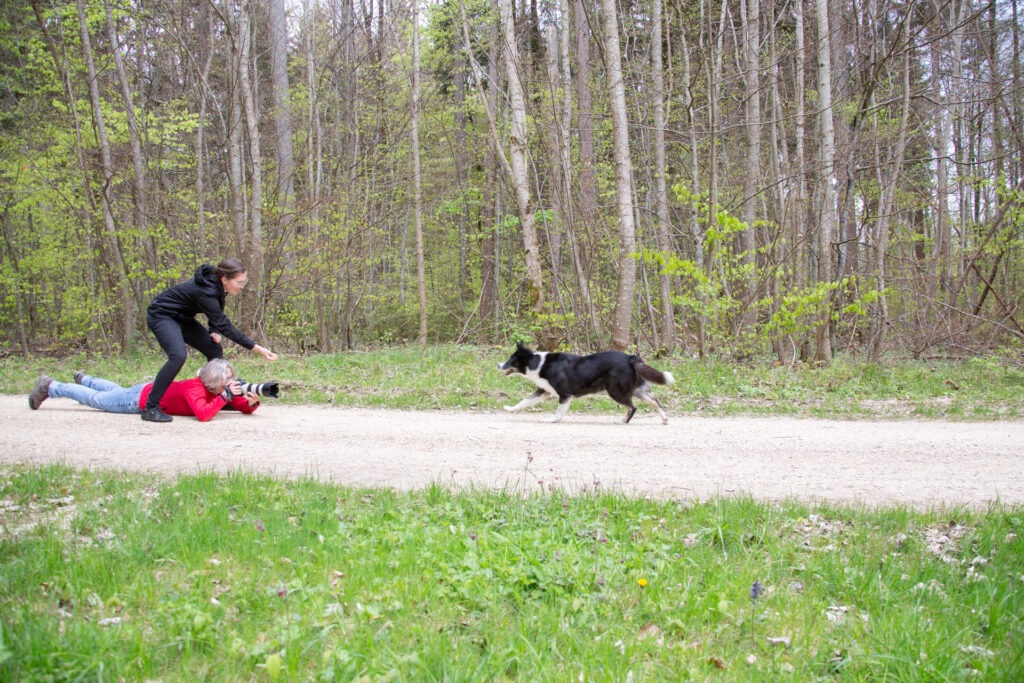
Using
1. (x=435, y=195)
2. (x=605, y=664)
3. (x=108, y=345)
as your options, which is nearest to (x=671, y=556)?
(x=605, y=664)

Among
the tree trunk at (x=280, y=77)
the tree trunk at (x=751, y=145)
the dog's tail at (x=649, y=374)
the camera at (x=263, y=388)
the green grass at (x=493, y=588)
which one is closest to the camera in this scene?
the green grass at (x=493, y=588)

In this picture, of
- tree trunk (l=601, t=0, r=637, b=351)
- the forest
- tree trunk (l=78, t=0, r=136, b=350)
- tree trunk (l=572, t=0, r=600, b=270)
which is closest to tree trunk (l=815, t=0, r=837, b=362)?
the forest

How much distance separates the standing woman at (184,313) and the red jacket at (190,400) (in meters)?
0.13

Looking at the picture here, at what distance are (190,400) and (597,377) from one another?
5.37 metres

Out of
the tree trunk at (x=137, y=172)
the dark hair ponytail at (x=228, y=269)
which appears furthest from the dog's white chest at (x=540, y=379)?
the tree trunk at (x=137, y=172)

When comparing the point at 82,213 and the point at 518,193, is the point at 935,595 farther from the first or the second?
the point at 82,213

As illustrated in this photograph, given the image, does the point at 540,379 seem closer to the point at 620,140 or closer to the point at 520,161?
the point at 620,140

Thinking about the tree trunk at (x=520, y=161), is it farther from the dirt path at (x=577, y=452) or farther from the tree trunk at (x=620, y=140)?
the dirt path at (x=577, y=452)

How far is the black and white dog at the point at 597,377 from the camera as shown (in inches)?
382

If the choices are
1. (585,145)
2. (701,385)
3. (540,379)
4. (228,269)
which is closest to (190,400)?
(228,269)

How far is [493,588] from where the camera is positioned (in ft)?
13.3

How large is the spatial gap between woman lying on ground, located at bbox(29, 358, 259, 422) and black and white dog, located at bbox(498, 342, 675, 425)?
392 centimetres

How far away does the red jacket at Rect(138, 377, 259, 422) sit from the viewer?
9.09m

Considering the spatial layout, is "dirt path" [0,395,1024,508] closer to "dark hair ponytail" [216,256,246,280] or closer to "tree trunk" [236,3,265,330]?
"dark hair ponytail" [216,256,246,280]
